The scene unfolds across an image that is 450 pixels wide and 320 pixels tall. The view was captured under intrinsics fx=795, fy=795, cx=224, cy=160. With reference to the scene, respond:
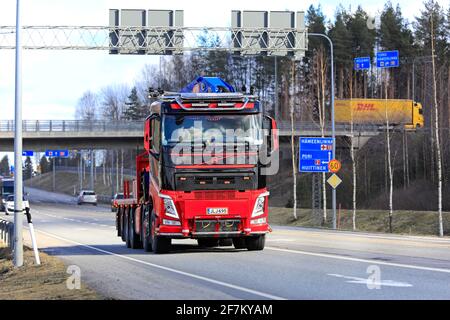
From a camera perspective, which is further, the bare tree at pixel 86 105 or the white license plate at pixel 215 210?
the bare tree at pixel 86 105

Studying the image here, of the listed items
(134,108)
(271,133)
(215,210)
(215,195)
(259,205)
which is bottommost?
(215,210)

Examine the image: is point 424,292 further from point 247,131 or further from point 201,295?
point 247,131

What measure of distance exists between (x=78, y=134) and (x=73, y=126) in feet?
2.68

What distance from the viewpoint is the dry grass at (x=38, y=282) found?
12.9 metres

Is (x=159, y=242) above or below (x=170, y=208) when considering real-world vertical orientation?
below

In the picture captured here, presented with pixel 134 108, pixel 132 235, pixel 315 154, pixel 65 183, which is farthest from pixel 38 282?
pixel 65 183

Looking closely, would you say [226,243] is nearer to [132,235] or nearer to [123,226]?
[132,235]

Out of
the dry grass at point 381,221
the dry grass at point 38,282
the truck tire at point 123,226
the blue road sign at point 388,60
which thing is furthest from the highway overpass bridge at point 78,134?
the dry grass at point 38,282

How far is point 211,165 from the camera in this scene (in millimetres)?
19047

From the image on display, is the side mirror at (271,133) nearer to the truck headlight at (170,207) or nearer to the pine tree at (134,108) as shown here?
the truck headlight at (170,207)

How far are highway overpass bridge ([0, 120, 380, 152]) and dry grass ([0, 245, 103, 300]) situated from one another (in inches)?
1916

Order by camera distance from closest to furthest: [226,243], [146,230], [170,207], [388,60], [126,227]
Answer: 1. [170,207]
2. [146,230]
3. [226,243]
4. [126,227]
5. [388,60]

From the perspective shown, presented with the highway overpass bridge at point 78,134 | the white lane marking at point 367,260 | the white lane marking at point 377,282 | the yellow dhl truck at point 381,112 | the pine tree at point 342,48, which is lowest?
the white lane marking at point 367,260
